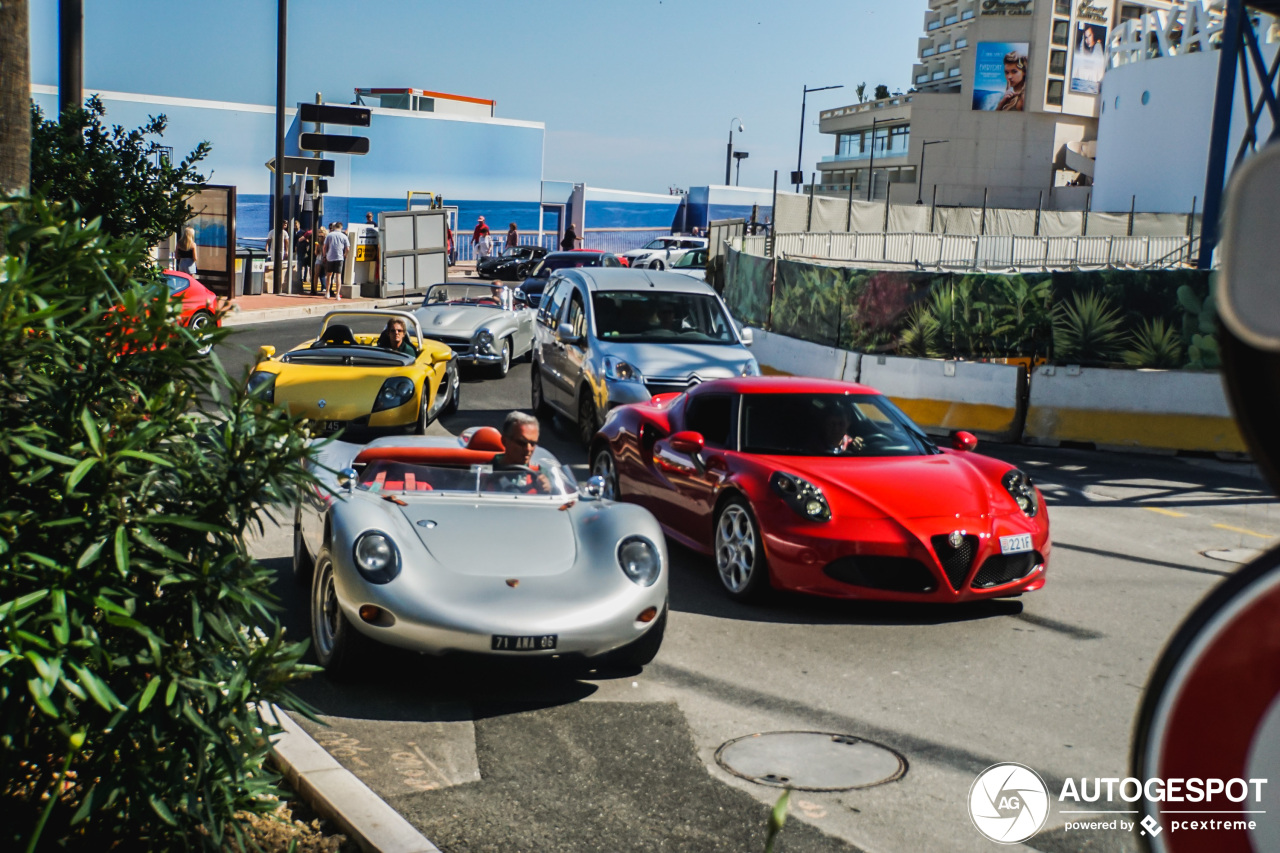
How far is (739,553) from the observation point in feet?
26.2

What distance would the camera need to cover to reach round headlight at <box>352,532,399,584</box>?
604cm

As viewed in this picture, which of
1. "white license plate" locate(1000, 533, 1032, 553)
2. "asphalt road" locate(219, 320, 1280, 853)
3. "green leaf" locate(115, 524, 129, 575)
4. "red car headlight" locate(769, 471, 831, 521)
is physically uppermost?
"green leaf" locate(115, 524, 129, 575)

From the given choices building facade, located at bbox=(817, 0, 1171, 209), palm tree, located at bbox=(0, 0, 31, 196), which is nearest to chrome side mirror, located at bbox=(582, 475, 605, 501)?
palm tree, located at bbox=(0, 0, 31, 196)

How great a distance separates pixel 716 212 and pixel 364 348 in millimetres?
55235

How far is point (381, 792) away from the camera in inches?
192

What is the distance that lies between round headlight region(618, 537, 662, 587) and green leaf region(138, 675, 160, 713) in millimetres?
3258

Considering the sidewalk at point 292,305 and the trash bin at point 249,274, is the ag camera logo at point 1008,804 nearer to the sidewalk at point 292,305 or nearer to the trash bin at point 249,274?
the sidewalk at point 292,305

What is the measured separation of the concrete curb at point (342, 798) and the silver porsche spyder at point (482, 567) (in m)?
0.96

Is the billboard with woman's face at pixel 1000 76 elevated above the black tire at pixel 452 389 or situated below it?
above

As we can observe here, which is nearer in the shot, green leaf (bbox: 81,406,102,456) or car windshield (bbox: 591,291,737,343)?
green leaf (bbox: 81,406,102,456)

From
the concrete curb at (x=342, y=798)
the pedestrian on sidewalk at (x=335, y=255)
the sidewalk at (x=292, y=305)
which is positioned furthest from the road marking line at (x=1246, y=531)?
the pedestrian on sidewalk at (x=335, y=255)

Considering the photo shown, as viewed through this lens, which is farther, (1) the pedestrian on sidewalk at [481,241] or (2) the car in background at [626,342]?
(1) the pedestrian on sidewalk at [481,241]

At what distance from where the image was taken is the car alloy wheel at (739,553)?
778cm

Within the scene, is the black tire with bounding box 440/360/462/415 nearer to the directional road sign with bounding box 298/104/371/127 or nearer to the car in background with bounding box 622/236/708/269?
the directional road sign with bounding box 298/104/371/127
